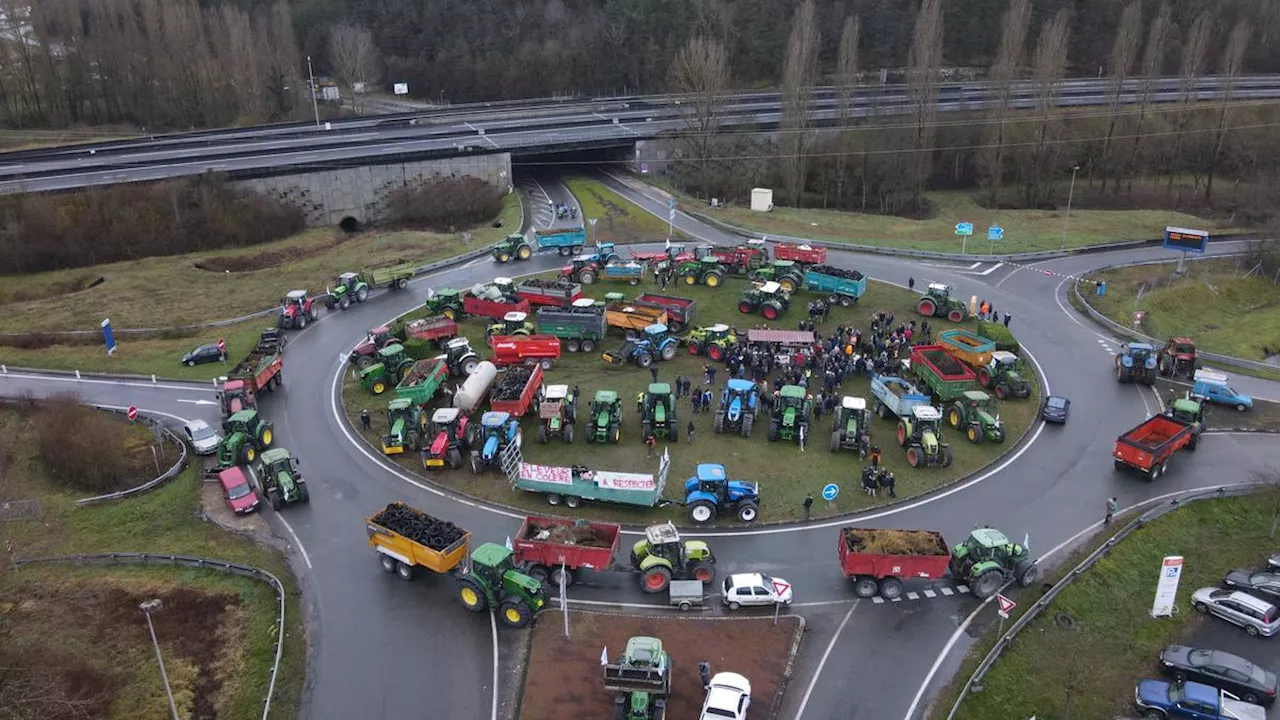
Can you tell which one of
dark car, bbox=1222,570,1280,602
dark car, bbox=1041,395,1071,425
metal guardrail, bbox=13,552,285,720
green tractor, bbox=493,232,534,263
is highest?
green tractor, bbox=493,232,534,263

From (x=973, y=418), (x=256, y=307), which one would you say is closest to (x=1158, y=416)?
(x=973, y=418)

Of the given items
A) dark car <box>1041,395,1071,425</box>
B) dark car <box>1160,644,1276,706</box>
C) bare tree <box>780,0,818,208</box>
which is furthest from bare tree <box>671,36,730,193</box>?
dark car <box>1160,644,1276,706</box>

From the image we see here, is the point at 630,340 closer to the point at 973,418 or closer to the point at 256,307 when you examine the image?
the point at 973,418

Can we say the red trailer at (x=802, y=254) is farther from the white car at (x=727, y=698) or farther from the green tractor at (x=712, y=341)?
the white car at (x=727, y=698)

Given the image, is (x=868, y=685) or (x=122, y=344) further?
(x=122, y=344)

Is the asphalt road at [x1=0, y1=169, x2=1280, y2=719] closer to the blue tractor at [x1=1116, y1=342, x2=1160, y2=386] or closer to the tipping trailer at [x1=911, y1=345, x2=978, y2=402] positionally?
the blue tractor at [x1=1116, y1=342, x2=1160, y2=386]
